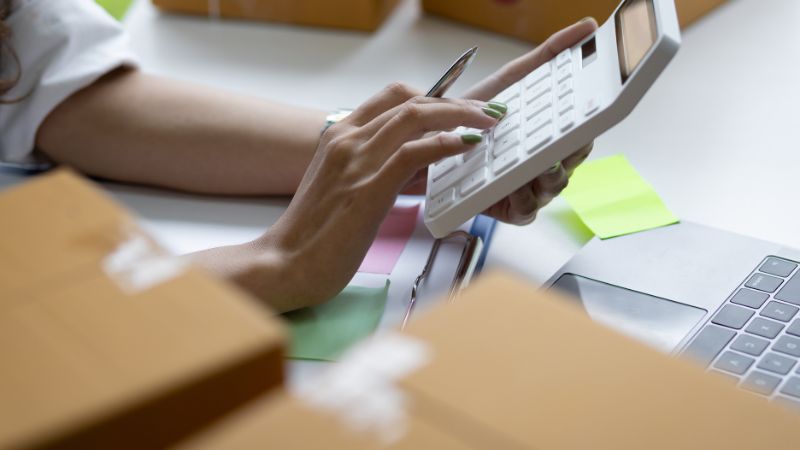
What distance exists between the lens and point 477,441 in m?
0.29

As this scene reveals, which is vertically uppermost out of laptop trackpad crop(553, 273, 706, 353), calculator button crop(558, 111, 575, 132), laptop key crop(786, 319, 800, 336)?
calculator button crop(558, 111, 575, 132)

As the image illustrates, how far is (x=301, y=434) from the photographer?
280 millimetres

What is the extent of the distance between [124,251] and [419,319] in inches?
4.2

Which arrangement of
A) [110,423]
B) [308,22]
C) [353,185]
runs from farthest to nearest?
[308,22] → [353,185] → [110,423]

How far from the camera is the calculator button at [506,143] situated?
633 millimetres

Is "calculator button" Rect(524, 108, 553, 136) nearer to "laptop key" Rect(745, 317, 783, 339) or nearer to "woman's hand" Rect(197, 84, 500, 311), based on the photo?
"woman's hand" Rect(197, 84, 500, 311)

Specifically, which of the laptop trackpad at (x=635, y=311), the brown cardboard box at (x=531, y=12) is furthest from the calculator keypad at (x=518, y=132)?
the brown cardboard box at (x=531, y=12)

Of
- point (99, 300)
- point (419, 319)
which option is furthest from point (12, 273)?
point (419, 319)

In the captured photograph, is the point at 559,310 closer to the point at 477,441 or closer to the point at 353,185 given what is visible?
the point at 477,441

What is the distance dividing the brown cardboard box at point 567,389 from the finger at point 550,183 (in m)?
0.34

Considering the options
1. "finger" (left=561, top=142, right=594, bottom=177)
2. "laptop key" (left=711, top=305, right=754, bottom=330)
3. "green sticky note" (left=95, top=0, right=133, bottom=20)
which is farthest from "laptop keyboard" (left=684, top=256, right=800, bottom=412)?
"green sticky note" (left=95, top=0, right=133, bottom=20)

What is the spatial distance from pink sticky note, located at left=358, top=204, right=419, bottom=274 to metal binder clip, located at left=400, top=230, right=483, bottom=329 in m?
0.03

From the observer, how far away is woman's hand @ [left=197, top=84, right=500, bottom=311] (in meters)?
0.64

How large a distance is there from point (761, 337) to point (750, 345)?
0.5 inches
